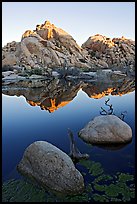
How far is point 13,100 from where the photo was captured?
1040 inches

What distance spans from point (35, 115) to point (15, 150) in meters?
7.29

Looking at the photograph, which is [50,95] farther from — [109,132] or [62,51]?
[62,51]

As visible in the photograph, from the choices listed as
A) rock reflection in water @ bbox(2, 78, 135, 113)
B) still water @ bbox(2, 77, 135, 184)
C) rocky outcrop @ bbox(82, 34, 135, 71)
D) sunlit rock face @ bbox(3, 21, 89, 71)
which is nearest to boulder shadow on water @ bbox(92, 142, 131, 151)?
still water @ bbox(2, 77, 135, 184)

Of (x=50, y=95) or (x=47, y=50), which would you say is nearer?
(x=50, y=95)

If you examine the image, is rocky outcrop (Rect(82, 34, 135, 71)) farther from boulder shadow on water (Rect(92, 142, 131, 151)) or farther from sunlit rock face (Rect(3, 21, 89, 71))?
boulder shadow on water (Rect(92, 142, 131, 151))

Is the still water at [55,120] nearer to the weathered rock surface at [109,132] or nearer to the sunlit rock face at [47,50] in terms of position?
the weathered rock surface at [109,132]

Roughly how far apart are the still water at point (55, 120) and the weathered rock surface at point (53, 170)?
1301 mm

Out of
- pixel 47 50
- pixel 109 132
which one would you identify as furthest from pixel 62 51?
pixel 109 132

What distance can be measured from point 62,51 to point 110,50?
1737 cm

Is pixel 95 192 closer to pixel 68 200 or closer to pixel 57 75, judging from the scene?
pixel 68 200

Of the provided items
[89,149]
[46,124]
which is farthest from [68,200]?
[46,124]

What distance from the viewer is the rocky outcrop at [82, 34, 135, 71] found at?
77062 millimetres

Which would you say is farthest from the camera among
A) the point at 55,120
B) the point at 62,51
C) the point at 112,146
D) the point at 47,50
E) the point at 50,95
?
the point at 62,51

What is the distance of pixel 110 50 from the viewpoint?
258ft
